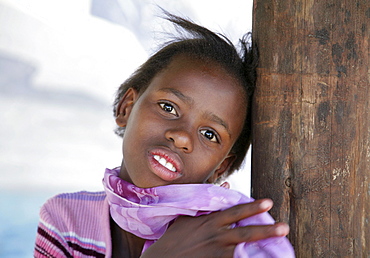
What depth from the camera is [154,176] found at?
1.66m

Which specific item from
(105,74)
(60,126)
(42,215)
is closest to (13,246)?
(60,126)

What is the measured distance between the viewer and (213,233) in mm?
1380

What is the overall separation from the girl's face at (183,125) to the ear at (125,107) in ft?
0.40

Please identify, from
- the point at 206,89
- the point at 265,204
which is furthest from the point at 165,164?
the point at 265,204

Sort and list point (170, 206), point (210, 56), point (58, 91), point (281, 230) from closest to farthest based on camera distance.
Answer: point (281, 230) < point (170, 206) < point (210, 56) < point (58, 91)

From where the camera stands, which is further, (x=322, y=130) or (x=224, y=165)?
(x=224, y=165)

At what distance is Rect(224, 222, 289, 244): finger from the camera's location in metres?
1.25

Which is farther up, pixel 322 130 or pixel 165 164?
pixel 322 130

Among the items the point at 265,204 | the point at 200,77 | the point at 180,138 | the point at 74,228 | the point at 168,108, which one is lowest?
the point at 74,228

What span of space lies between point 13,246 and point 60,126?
166 centimetres

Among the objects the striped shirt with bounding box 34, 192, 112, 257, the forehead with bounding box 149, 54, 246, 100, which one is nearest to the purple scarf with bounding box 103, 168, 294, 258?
the striped shirt with bounding box 34, 192, 112, 257

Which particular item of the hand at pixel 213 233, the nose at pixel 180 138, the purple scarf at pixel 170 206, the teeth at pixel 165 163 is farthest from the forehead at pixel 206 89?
the hand at pixel 213 233

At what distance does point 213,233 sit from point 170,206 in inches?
8.8

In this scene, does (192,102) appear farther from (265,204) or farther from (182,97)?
(265,204)
